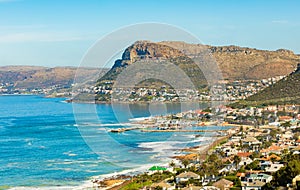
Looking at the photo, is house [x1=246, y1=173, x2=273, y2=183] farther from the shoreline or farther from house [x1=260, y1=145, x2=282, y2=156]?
house [x1=260, y1=145, x2=282, y2=156]

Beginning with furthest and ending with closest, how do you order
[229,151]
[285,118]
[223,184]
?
[285,118]
[229,151]
[223,184]

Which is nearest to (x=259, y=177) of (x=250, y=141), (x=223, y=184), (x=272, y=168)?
(x=223, y=184)

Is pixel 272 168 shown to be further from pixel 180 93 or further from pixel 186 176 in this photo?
pixel 180 93

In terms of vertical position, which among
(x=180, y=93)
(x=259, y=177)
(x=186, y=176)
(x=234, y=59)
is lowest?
(x=186, y=176)

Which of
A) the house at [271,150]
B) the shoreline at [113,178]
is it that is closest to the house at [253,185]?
the shoreline at [113,178]

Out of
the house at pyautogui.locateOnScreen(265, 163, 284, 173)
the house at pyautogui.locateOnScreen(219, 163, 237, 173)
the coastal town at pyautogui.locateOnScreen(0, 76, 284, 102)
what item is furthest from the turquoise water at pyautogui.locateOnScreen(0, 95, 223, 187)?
the coastal town at pyautogui.locateOnScreen(0, 76, 284, 102)
